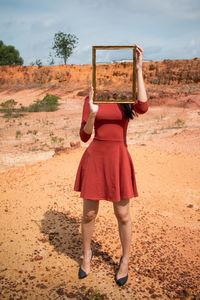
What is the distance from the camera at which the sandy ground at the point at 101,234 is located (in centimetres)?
224

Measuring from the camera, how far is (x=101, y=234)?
3027 mm

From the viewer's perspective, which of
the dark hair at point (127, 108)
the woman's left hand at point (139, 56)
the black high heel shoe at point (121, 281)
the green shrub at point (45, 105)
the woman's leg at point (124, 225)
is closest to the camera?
the woman's left hand at point (139, 56)

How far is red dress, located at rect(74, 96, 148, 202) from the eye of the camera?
200 centimetres

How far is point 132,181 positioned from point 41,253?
1.20 metres

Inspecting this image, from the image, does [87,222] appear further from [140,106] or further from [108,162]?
[140,106]

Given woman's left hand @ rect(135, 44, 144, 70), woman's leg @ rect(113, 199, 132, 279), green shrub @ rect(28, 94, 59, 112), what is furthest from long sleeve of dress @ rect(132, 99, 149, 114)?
green shrub @ rect(28, 94, 59, 112)

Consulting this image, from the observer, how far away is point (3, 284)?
7.40 feet

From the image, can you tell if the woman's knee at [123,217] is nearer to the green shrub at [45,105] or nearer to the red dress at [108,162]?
the red dress at [108,162]

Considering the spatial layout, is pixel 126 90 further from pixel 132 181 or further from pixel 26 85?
pixel 26 85

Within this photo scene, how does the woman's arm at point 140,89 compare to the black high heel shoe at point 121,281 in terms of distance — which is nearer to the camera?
the woman's arm at point 140,89

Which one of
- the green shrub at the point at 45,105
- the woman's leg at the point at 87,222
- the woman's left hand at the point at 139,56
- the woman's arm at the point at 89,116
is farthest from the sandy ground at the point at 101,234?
the green shrub at the point at 45,105

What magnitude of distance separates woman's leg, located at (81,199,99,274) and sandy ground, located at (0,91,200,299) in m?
0.14

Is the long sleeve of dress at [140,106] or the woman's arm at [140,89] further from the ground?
the woman's arm at [140,89]

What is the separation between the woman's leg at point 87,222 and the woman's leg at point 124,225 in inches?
A: 6.4
